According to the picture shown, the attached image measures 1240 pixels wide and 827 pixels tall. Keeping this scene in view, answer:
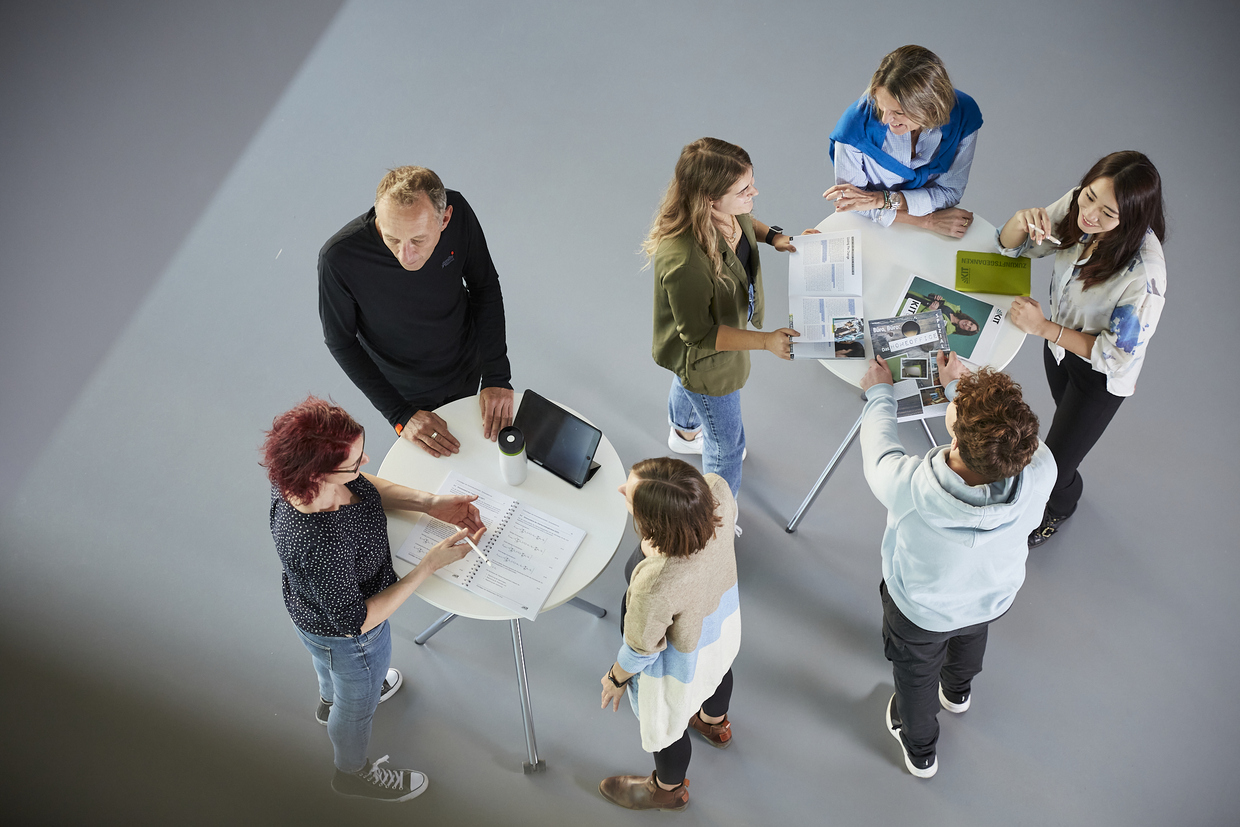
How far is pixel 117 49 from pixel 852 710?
5.64 m

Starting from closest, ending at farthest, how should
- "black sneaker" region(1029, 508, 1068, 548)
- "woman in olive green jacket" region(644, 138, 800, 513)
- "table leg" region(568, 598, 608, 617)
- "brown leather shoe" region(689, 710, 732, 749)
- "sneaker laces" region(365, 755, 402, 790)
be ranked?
1. "woman in olive green jacket" region(644, 138, 800, 513)
2. "sneaker laces" region(365, 755, 402, 790)
3. "brown leather shoe" region(689, 710, 732, 749)
4. "table leg" region(568, 598, 608, 617)
5. "black sneaker" region(1029, 508, 1068, 548)

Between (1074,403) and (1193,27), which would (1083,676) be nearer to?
(1074,403)

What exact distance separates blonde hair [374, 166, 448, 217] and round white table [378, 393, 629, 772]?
0.66 m

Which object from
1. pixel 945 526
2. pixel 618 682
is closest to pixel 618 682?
pixel 618 682

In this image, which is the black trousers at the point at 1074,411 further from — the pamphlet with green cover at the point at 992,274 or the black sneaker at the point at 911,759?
the black sneaker at the point at 911,759

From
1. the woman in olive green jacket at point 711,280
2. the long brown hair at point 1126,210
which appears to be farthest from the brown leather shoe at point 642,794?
the long brown hair at point 1126,210

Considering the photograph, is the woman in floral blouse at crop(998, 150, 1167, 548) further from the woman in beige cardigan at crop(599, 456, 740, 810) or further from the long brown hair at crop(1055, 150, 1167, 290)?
the woman in beige cardigan at crop(599, 456, 740, 810)

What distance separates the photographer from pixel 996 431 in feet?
5.86

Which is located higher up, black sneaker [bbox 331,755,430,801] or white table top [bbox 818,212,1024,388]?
white table top [bbox 818,212,1024,388]

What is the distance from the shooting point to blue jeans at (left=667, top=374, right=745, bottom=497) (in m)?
2.72

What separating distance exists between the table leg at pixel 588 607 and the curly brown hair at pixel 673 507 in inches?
47.2

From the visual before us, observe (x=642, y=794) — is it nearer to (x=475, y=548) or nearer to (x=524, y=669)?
(x=524, y=669)

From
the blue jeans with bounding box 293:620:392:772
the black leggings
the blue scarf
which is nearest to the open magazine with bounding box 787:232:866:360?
the blue scarf

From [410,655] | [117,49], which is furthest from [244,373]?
[117,49]
